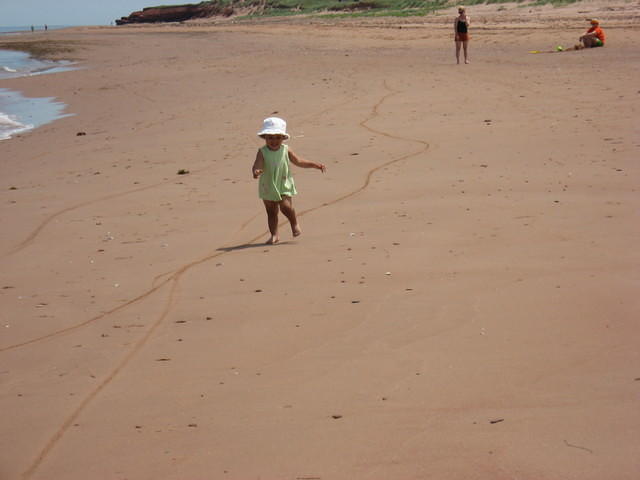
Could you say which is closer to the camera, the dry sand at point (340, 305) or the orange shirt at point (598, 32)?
the dry sand at point (340, 305)

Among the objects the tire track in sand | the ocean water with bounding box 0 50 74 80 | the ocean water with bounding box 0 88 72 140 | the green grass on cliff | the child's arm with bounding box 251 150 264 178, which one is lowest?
the tire track in sand

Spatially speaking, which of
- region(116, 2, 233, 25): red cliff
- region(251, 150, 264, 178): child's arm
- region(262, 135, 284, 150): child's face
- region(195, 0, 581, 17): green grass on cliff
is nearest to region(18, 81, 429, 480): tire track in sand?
region(251, 150, 264, 178): child's arm

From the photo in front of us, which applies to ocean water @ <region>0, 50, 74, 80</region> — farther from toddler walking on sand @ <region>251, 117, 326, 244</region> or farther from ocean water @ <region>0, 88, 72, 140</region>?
toddler walking on sand @ <region>251, 117, 326, 244</region>

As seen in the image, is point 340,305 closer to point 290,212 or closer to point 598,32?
point 290,212

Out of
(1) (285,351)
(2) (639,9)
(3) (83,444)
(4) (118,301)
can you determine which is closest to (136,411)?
(3) (83,444)

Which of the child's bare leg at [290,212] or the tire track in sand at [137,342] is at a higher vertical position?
the child's bare leg at [290,212]

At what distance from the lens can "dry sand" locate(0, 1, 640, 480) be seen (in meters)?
3.21

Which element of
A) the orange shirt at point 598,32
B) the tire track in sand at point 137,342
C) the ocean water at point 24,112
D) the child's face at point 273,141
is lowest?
the tire track in sand at point 137,342

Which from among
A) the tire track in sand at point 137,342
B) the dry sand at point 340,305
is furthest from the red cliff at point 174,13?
the tire track in sand at point 137,342

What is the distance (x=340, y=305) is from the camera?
4648 millimetres

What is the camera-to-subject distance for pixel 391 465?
3012 millimetres

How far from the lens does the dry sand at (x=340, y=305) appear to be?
3.21 meters

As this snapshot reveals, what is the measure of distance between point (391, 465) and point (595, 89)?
10427mm

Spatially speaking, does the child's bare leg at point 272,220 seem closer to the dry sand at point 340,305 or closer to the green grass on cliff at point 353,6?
the dry sand at point 340,305
